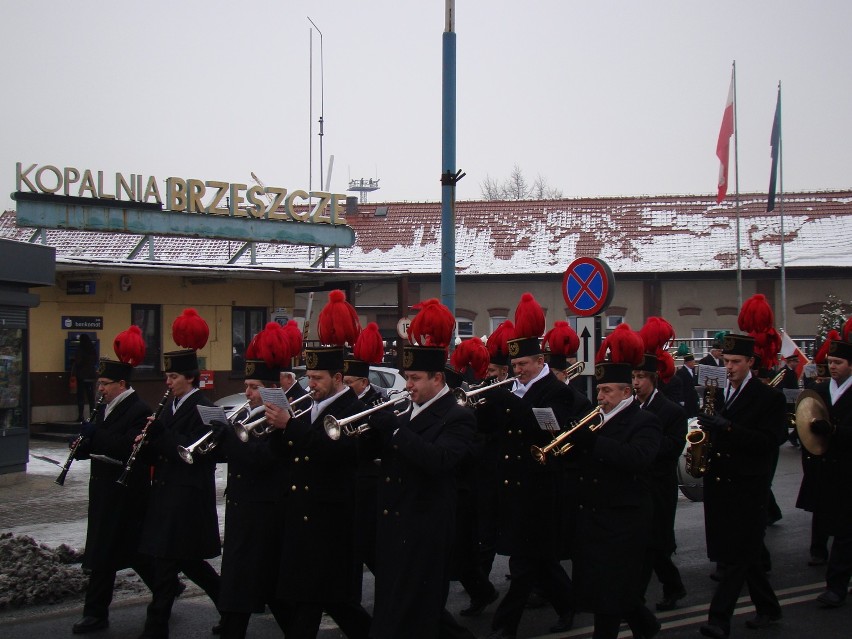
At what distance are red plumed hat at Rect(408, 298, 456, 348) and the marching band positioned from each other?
0.01 m

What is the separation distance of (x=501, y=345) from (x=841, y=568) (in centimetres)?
336

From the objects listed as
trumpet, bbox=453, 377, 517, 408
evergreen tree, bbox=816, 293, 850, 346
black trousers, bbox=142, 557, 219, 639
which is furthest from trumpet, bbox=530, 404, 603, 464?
evergreen tree, bbox=816, 293, 850, 346

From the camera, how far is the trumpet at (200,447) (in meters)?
6.50

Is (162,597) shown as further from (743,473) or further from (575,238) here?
(575,238)

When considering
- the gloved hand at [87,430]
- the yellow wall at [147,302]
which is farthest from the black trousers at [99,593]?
the yellow wall at [147,302]

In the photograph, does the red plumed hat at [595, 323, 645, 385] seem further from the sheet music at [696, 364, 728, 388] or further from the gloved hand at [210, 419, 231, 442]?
the gloved hand at [210, 419, 231, 442]

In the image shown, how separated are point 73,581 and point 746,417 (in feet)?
18.5

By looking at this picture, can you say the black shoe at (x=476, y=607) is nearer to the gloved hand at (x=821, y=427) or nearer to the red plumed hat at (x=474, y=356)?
the red plumed hat at (x=474, y=356)

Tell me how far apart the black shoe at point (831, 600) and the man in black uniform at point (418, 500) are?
3.51 m

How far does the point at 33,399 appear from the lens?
66.8 ft

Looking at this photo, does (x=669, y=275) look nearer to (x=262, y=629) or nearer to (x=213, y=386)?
(x=213, y=386)

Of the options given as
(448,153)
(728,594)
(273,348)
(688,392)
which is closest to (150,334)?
(448,153)

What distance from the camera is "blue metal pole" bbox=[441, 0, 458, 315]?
12.5 m

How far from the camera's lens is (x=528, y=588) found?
22.8 ft
